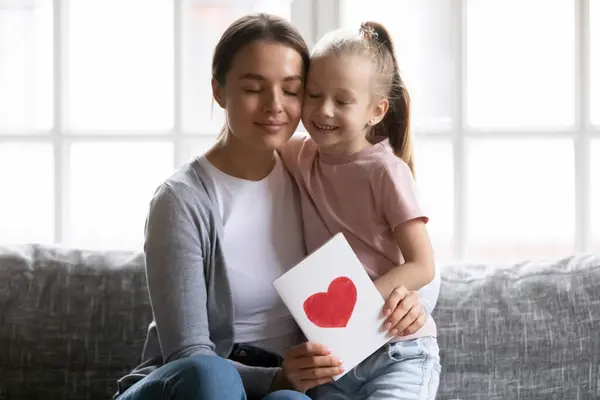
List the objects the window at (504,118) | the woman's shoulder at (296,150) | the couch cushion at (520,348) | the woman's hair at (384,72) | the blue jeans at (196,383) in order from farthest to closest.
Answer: the window at (504,118) < the couch cushion at (520,348) < the woman's shoulder at (296,150) < the woman's hair at (384,72) < the blue jeans at (196,383)

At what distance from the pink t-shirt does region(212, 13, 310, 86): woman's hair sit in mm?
211

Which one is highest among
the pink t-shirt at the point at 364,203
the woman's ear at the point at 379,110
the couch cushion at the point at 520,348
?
the woman's ear at the point at 379,110

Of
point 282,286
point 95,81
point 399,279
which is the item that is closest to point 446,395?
point 399,279

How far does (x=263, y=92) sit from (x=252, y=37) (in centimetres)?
11

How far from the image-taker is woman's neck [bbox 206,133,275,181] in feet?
5.86


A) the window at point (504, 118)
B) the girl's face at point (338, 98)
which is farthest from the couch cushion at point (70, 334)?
the window at point (504, 118)

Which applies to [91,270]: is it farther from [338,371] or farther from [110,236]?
[338,371]

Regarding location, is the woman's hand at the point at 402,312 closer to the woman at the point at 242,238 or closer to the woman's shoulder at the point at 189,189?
the woman at the point at 242,238

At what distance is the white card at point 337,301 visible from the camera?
1.63 m

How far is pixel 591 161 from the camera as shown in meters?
2.56

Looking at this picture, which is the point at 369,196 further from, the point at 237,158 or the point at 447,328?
the point at 447,328

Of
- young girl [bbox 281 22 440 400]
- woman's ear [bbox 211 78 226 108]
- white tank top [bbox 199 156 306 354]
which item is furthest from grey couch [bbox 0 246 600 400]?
woman's ear [bbox 211 78 226 108]

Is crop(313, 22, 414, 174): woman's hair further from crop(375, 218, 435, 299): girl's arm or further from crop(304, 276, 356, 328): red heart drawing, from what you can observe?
crop(304, 276, 356, 328): red heart drawing

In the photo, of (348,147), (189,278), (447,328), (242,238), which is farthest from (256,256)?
(447,328)
